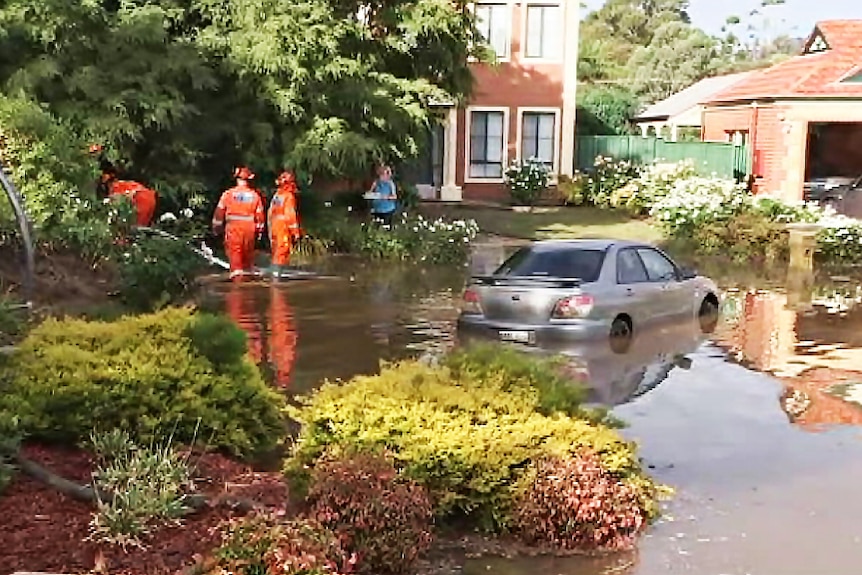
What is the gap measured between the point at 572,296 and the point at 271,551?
826 centimetres

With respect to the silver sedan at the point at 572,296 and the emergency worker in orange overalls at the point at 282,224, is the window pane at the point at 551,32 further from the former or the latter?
the silver sedan at the point at 572,296

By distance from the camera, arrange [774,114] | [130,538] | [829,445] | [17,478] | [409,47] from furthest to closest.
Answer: [774,114] → [409,47] → [829,445] → [17,478] → [130,538]

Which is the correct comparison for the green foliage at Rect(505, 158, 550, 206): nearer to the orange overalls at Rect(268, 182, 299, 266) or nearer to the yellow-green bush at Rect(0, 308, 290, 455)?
the orange overalls at Rect(268, 182, 299, 266)

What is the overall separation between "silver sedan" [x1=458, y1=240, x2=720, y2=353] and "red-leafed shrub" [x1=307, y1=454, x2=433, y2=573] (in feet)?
22.5

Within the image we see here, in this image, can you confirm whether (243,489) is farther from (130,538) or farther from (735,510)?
(735,510)

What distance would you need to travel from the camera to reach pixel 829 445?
9.40m

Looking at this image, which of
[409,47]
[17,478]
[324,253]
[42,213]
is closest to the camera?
[17,478]

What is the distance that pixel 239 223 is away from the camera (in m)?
18.6

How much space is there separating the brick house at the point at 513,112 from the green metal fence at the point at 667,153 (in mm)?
2254

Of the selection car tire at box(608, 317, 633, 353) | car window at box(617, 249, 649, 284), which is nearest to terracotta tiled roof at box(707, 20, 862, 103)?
car window at box(617, 249, 649, 284)

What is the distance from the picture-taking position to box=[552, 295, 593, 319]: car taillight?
12.8 m

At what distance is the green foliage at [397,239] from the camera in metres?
22.3

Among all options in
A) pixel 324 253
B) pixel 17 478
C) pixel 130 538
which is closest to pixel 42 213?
pixel 324 253

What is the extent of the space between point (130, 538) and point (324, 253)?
16777 mm
